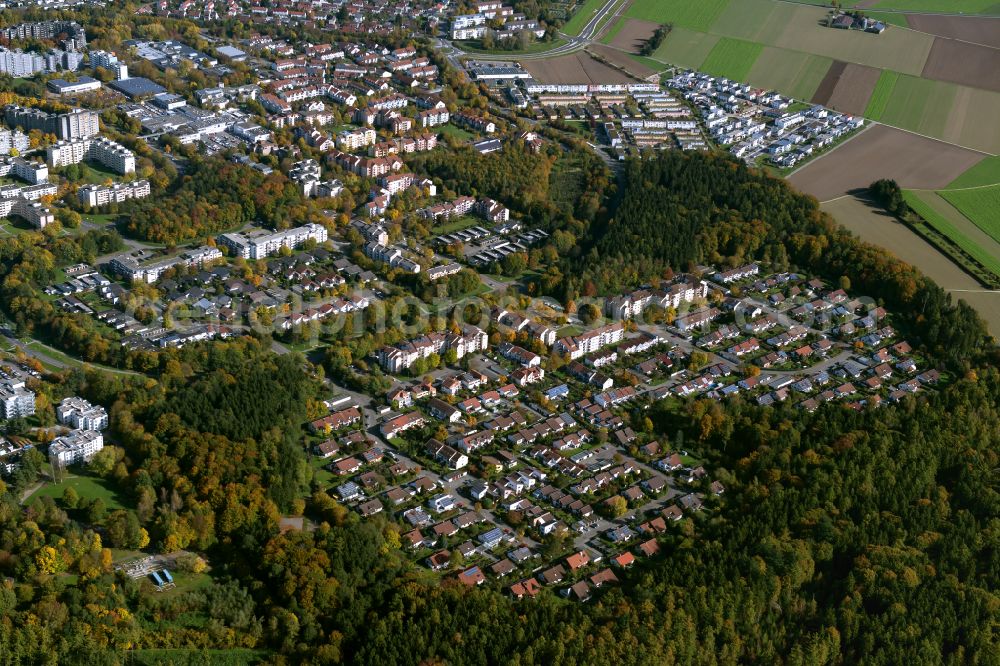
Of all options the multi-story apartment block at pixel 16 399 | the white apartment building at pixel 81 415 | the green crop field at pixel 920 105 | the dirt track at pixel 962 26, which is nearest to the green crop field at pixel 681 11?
the dirt track at pixel 962 26

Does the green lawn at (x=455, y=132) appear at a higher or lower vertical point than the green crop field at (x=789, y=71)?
lower

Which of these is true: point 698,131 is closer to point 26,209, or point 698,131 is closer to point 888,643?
point 26,209

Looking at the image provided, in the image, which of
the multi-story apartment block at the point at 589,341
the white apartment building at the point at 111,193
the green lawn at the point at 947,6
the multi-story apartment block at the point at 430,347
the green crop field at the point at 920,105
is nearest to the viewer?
the multi-story apartment block at the point at 430,347

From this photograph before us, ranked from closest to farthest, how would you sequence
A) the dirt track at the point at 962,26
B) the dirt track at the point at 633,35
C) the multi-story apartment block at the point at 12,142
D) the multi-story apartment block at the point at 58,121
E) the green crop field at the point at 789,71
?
the multi-story apartment block at the point at 12,142
the multi-story apartment block at the point at 58,121
the green crop field at the point at 789,71
the dirt track at the point at 962,26
the dirt track at the point at 633,35

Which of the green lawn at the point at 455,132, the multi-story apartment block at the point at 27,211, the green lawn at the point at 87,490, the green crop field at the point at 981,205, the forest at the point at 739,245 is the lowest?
the green lawn at the point at 87,490

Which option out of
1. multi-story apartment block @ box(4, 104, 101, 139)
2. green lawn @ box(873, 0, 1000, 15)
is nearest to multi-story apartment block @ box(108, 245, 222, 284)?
multi-story apartment block @ box(4, 104, 101, 139)

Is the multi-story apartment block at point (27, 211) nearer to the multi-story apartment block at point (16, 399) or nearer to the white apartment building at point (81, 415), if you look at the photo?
the multi-story apartment block at point (16, 399)

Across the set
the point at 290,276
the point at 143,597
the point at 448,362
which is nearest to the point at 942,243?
the point at 448,362
